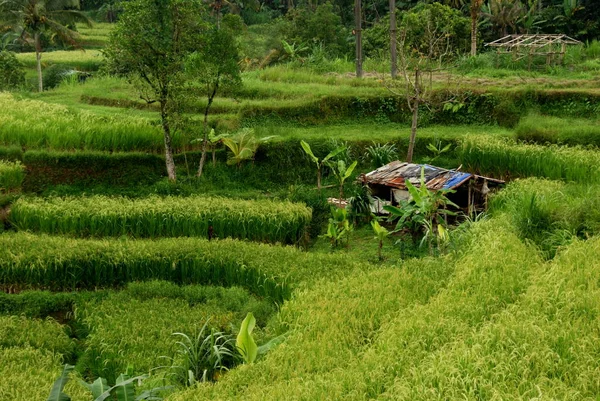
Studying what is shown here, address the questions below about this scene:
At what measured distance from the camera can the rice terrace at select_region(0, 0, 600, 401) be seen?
606 centimetres

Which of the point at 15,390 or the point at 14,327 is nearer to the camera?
the point at 15,390

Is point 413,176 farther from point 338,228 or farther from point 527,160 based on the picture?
point 527,160

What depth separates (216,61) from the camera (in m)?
12.7

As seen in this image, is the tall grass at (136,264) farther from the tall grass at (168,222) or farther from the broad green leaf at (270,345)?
the broad green leaf at (270,345)

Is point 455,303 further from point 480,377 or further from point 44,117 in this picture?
point 44,117

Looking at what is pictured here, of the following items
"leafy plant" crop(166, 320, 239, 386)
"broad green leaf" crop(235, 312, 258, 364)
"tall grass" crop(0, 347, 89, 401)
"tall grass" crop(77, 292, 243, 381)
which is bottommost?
"tall grass" crop(77, 292, 243, 381)

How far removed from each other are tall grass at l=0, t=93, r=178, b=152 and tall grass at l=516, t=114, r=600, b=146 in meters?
6.20

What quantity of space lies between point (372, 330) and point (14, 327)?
12.2 feet

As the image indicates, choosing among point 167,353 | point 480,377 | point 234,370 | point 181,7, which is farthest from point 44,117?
point 480,377

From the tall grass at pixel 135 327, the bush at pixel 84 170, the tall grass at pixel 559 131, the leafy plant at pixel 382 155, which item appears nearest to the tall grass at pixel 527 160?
the tall grass at pixel 559 131

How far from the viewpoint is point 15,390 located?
641 cm

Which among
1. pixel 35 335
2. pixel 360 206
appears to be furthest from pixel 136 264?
pixel 360 206

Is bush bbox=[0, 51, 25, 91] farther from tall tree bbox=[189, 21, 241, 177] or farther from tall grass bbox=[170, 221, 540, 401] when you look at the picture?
tall grass bbox=[170, 221, 540, 401]

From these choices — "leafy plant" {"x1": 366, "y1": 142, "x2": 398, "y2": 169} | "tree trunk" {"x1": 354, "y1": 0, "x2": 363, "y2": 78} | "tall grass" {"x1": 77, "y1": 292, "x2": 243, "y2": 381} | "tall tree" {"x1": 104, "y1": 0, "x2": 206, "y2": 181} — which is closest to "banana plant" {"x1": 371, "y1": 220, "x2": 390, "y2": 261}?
"tall grass" {"x1": 77, "y1": 292, "x2": 243, "y2": 381}
